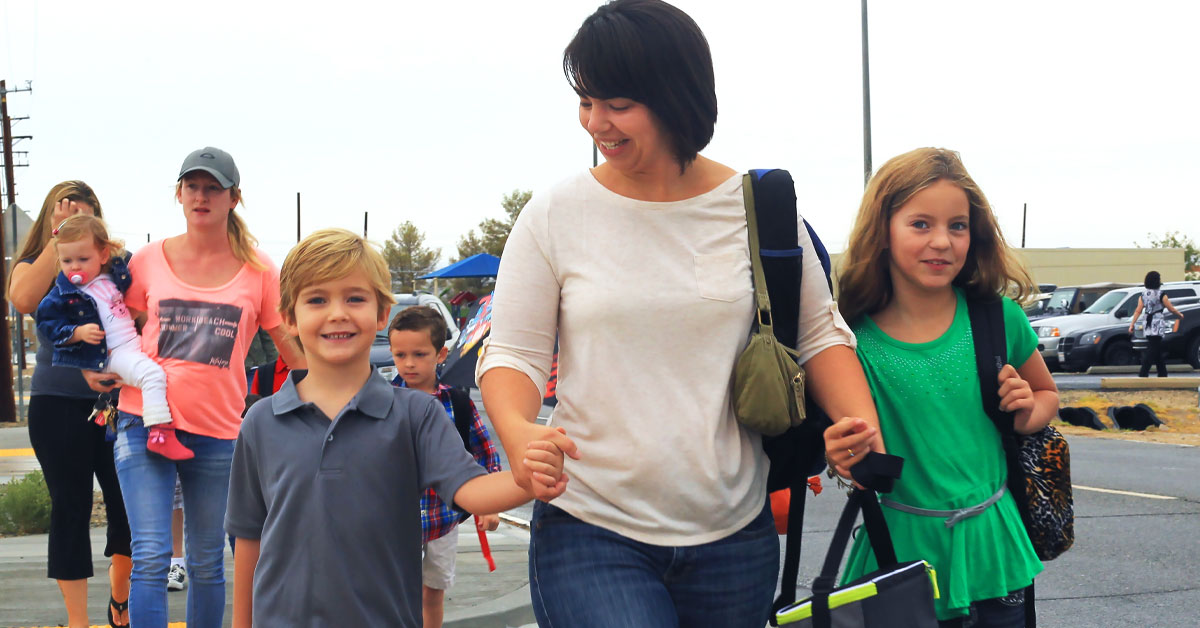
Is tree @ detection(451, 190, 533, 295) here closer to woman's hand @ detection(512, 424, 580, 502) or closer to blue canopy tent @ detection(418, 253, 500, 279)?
blue canopy tent @ detection(418, 253, 500, 279)

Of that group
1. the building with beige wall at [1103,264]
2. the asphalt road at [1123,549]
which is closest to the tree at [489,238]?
the building with beige wall at [1103,264]

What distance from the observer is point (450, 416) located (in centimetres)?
473

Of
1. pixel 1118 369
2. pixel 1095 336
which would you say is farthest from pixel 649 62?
pixel 1118 369

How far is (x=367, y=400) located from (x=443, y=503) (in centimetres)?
188

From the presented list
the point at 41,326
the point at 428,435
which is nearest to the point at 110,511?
the point at 41,326

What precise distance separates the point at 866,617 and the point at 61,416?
12.4 ft

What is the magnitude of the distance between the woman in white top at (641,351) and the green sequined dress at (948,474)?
0.46 m

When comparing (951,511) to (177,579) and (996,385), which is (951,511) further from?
(177,579)

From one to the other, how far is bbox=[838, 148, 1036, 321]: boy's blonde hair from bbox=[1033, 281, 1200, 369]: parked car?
74.8ft

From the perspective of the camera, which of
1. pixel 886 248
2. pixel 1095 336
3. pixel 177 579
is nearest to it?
pixel 886 248

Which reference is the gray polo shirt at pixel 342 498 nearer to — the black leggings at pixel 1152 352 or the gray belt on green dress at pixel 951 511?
the gray belt on green dress at pixel 951 511

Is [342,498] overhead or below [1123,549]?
overhead

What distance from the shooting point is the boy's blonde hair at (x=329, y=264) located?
2.91 m

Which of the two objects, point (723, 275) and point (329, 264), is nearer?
point (723, 275)
